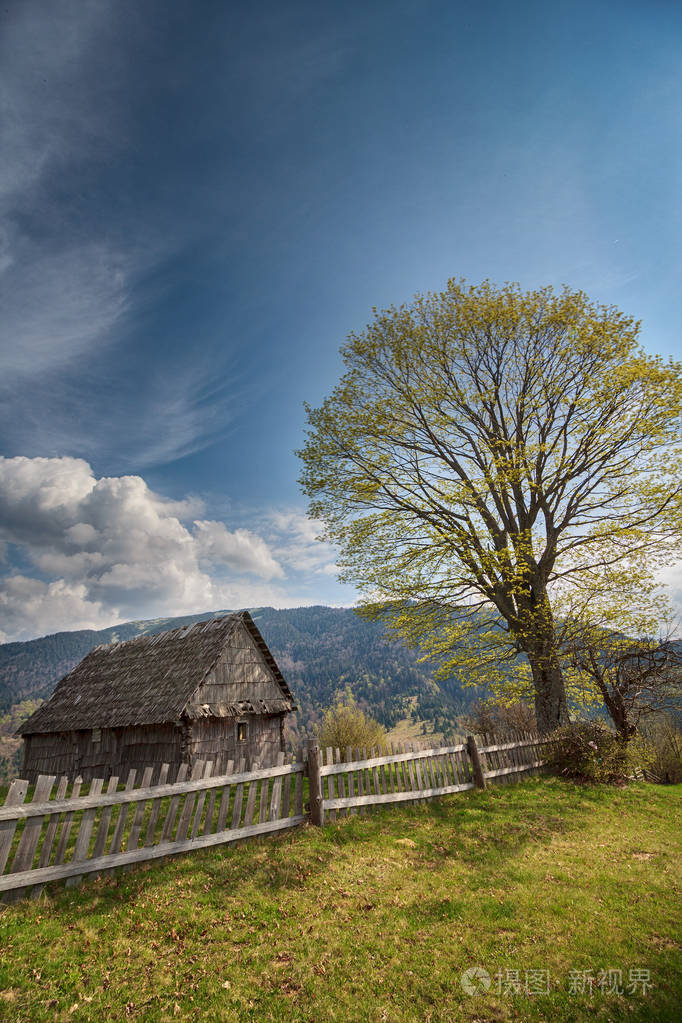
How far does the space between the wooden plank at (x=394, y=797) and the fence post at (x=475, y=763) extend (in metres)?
0.20

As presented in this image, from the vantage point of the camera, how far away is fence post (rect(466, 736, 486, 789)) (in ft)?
39.4

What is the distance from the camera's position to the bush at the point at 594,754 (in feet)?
42.8

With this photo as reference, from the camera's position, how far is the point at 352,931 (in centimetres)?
562

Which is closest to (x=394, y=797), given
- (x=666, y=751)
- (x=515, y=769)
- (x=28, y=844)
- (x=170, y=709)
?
(x=515, y=769)

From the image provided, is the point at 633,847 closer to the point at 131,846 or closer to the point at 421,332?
the point at 131,846

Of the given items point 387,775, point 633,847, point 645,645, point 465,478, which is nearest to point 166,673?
point 387,775

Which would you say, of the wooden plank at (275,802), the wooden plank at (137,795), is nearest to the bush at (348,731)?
the wooden plank at (275,802)

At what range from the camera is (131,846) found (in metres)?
6.91

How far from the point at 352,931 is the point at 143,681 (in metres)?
15.5

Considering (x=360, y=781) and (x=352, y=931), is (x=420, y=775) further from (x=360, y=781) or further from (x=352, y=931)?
(x=352, y=931)

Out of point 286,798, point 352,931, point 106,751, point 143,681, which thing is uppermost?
point 143,681

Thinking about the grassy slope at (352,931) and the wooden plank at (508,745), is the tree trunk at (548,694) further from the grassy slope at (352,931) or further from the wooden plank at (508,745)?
the grassy slope at (352,931)

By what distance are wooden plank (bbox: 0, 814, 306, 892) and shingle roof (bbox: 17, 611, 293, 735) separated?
329 inches

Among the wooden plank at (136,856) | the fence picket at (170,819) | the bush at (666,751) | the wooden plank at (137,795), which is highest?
the wooden plank at (137,795)
